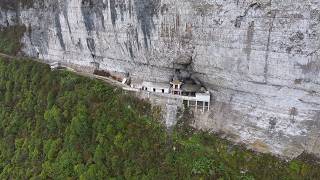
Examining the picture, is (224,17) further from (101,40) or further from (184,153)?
(101,40)

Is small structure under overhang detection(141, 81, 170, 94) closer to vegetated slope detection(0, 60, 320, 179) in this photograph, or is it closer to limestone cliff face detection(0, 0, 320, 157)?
limestone cliff face detection(0, 0, 320, 157)

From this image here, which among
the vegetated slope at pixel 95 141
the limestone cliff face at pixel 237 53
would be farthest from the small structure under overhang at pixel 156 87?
the vegetated slope at pixel 95 141

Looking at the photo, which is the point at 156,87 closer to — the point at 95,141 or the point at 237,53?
the point at 95,141

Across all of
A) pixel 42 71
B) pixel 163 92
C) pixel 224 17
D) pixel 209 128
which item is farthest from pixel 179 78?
pixel 42 71

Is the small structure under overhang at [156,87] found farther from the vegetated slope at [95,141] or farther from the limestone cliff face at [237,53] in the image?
the vegetated slope at [95,141]

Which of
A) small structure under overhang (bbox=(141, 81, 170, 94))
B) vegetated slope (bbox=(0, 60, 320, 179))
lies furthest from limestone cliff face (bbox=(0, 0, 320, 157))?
vegetated slope (bbox=(0, 60, 320, 179))

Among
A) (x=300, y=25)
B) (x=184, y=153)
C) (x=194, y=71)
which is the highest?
(x=300, y=25)
